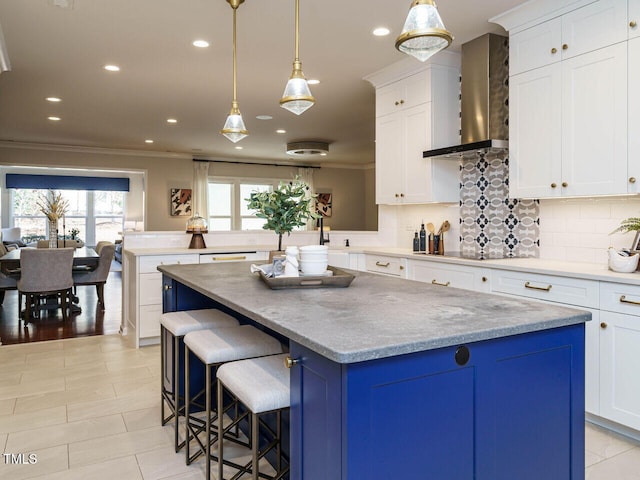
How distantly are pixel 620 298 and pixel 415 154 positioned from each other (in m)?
Result: 2.26

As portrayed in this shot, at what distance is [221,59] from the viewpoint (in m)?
4.22

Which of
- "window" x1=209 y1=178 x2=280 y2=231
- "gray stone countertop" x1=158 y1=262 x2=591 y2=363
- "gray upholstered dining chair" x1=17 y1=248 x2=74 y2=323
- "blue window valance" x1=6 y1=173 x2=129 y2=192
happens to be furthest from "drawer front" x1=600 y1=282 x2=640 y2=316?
"blue window valance" x1=6 y1=173 x2=129 y2=192

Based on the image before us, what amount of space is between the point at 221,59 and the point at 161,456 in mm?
3233

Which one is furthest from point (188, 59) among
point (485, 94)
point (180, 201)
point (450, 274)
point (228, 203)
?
point (228, 203)

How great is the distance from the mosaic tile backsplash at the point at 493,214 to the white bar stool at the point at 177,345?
6.94 ft

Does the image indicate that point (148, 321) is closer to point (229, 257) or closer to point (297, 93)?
point (229, 257)

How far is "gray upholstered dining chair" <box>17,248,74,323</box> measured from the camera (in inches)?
212

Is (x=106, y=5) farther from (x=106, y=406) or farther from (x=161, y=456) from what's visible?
(x=161, y=456)

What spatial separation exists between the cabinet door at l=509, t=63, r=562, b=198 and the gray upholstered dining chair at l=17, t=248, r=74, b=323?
4.86 m

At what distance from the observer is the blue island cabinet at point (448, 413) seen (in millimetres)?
1226

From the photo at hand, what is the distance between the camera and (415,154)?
4363mm

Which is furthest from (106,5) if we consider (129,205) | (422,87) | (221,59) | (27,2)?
(129,205)

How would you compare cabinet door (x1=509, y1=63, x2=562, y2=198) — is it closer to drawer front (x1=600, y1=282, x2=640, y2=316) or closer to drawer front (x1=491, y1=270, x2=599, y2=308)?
drawer front (x1=491, y1=270, x2=599, y2=308)

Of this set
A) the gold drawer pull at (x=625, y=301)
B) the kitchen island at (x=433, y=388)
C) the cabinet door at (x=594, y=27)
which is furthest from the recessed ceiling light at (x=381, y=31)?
the kitchen island at (x=433, y=388)
